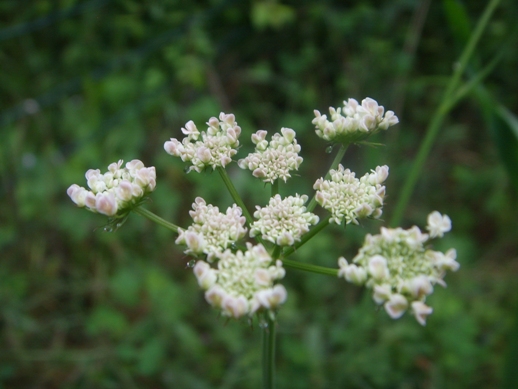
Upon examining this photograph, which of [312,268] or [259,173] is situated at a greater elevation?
[259,173]

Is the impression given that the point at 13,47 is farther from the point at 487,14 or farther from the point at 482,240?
the point at 482,240

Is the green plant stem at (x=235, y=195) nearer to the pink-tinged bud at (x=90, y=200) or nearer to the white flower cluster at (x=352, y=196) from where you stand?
the white flower cluster at (x=352, y=196)

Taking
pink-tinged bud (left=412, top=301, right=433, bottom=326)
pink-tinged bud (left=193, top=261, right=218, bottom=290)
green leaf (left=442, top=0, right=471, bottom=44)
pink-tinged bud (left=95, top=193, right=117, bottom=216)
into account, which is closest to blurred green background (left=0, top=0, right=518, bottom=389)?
green leaf (left=442, top=0, right=471, bottom=44)

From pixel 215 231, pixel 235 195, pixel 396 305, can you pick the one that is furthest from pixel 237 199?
pixel 396 305

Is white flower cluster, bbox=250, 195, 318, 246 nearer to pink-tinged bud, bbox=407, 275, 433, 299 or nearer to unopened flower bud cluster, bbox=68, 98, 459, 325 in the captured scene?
unopened flower bud cluster, bbox=68, 98, 459, 325

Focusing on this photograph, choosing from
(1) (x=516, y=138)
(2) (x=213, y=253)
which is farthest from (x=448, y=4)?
(2) (x=213, y=253)

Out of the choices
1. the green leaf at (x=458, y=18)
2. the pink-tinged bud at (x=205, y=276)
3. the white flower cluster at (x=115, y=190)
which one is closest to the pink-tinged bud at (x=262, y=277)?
the pink-tinged bud at (x=205, y=276)

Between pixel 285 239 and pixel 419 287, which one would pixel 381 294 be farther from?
pixel 285 239
